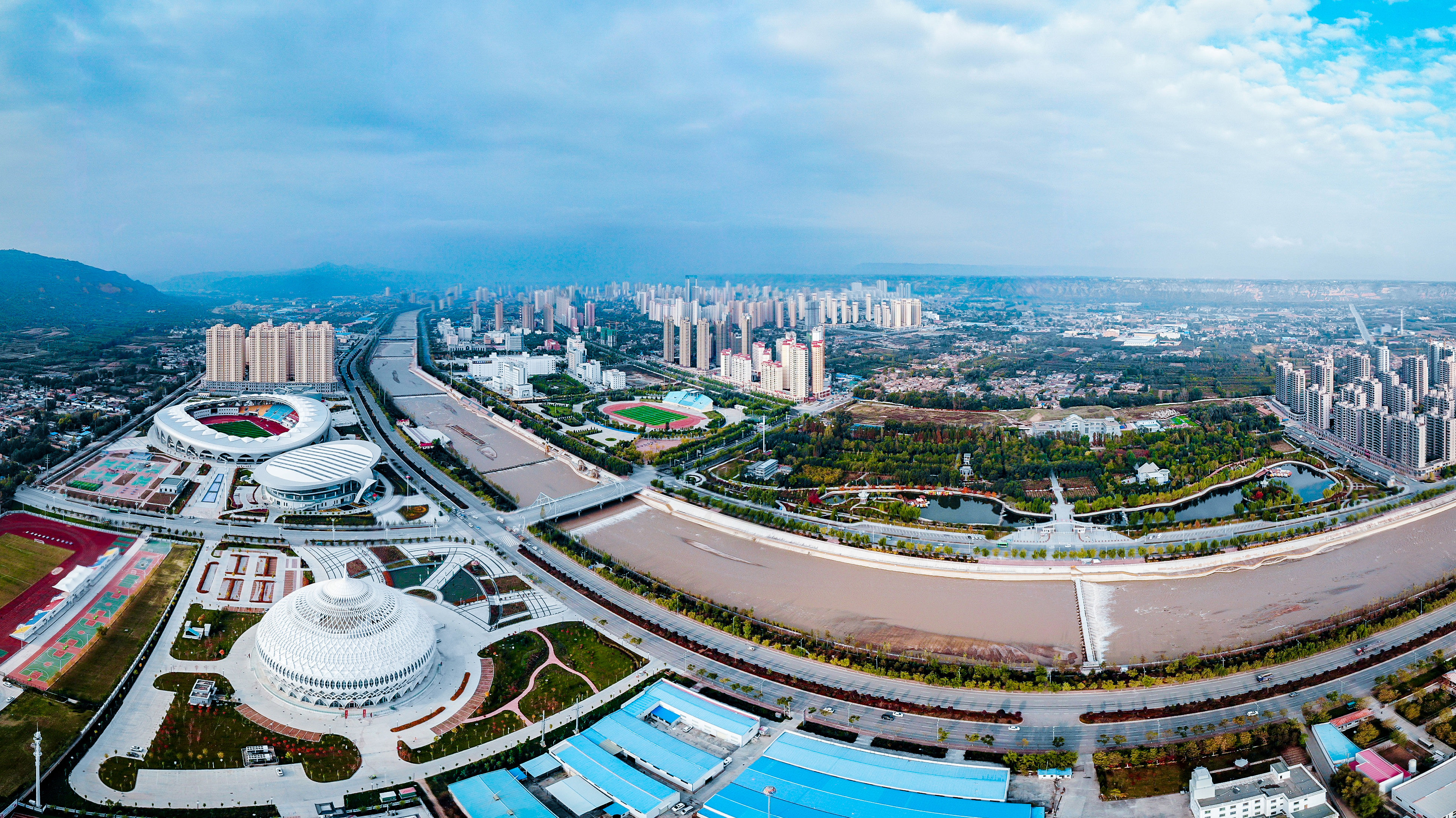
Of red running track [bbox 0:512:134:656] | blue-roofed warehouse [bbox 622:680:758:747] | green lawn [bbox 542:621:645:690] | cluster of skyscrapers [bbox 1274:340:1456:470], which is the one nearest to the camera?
blue-roofed warehouse [bbox 622:680:758:747]

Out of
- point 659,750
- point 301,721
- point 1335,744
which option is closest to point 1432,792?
point 1335,744

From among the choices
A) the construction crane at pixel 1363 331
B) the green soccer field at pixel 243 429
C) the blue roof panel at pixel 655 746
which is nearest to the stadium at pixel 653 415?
the green soccer field at pixel 243 429

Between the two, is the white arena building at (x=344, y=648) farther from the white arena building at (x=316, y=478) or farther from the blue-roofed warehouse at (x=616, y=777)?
the white arena building at (x=316, y=478)

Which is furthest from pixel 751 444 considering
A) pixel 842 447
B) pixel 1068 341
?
pixel 1068 341

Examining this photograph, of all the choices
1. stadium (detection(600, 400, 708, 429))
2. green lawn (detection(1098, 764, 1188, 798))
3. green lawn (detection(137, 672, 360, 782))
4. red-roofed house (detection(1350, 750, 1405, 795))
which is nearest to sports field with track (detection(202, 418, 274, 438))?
stadium (detection(600, 400, 708, 429))

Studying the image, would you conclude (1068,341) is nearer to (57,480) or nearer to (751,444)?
(751,444)

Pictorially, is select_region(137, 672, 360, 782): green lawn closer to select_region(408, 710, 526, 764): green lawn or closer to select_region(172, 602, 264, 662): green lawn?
select_region(408, 710, 526, 764): green lawn

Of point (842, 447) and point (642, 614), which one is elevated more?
point (842, 447)
